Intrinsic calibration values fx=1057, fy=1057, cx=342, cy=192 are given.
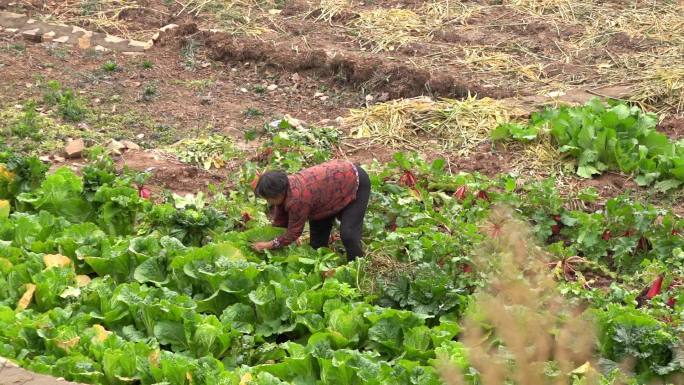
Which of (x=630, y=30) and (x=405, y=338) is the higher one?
(x=405, y=338)

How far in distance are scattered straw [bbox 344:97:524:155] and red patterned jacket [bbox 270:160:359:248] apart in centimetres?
247

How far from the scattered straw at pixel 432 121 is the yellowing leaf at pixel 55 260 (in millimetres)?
3348

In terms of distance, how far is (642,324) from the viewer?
5.61 meters

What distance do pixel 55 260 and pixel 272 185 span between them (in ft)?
5.06

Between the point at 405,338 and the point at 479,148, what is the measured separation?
353 cm

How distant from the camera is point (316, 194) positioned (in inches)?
261

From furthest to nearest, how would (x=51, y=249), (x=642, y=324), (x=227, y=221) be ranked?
(x=227, y=221) < (x=51, y=249) < (x=642, y=324)

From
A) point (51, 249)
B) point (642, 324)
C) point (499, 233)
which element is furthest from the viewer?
point (51, 249)

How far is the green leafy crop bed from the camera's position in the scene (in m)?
5.52

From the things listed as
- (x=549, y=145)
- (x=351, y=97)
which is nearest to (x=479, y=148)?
(x=549, y=145)

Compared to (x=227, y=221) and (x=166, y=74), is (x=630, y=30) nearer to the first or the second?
(x=166, y=74)

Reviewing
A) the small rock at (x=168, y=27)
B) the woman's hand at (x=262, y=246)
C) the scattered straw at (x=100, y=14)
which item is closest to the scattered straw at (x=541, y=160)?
the woman's hand at (x=262, y=246)

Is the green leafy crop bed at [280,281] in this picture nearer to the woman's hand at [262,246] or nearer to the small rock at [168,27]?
the woman's hand at [262,246]

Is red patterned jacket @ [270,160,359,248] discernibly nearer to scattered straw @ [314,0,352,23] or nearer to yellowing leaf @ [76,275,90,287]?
yellowing leaf @ [76,275,90,287]
